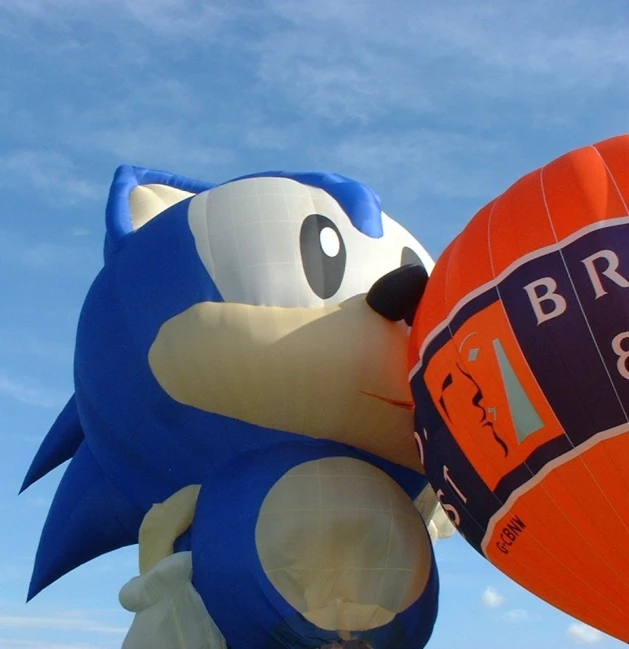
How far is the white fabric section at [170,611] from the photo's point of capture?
831 centimetres

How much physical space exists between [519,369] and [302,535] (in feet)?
6.65

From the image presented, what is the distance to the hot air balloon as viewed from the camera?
805 centimetres

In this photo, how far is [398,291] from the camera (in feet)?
27.0

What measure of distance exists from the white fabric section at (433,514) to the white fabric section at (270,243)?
1.67 meters

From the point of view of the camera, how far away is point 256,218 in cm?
863

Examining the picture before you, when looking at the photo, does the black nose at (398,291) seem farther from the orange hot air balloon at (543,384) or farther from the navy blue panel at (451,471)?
the navy blue panel at (451,471)

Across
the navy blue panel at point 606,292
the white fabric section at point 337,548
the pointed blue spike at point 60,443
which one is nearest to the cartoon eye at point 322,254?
the white fabric section at point 337,548

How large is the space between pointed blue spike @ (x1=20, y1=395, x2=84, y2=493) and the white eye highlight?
355 cm

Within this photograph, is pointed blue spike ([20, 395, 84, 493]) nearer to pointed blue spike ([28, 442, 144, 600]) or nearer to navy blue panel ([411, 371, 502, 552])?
pointed blue spike ([28, 442, 144, 600])

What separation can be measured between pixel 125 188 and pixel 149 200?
0.79ft

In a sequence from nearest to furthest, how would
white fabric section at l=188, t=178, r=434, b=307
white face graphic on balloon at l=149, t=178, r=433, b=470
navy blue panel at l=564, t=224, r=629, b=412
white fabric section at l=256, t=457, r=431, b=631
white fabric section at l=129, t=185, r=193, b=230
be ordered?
navy blue panel at l=564, t=224, r=629, b=412, white fabric section at l=256, t=457, r=431, b=631, white face graphic on balloon at l=149, t=178, r=433, b=470, white fabric section at l=188, t=178, r=434, b=307, white fabric section at l=129, t=185, r=193, b=230

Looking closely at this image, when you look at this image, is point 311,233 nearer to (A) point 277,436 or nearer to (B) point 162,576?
(A) point 277,436

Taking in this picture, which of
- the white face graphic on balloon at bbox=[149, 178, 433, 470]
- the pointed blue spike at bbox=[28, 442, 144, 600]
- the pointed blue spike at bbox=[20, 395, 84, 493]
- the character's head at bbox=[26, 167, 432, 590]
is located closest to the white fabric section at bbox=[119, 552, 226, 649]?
the character's head at bbox=[26, 167, 432, 590]

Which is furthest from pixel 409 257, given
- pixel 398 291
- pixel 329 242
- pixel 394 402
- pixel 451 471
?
pixel 451 471
